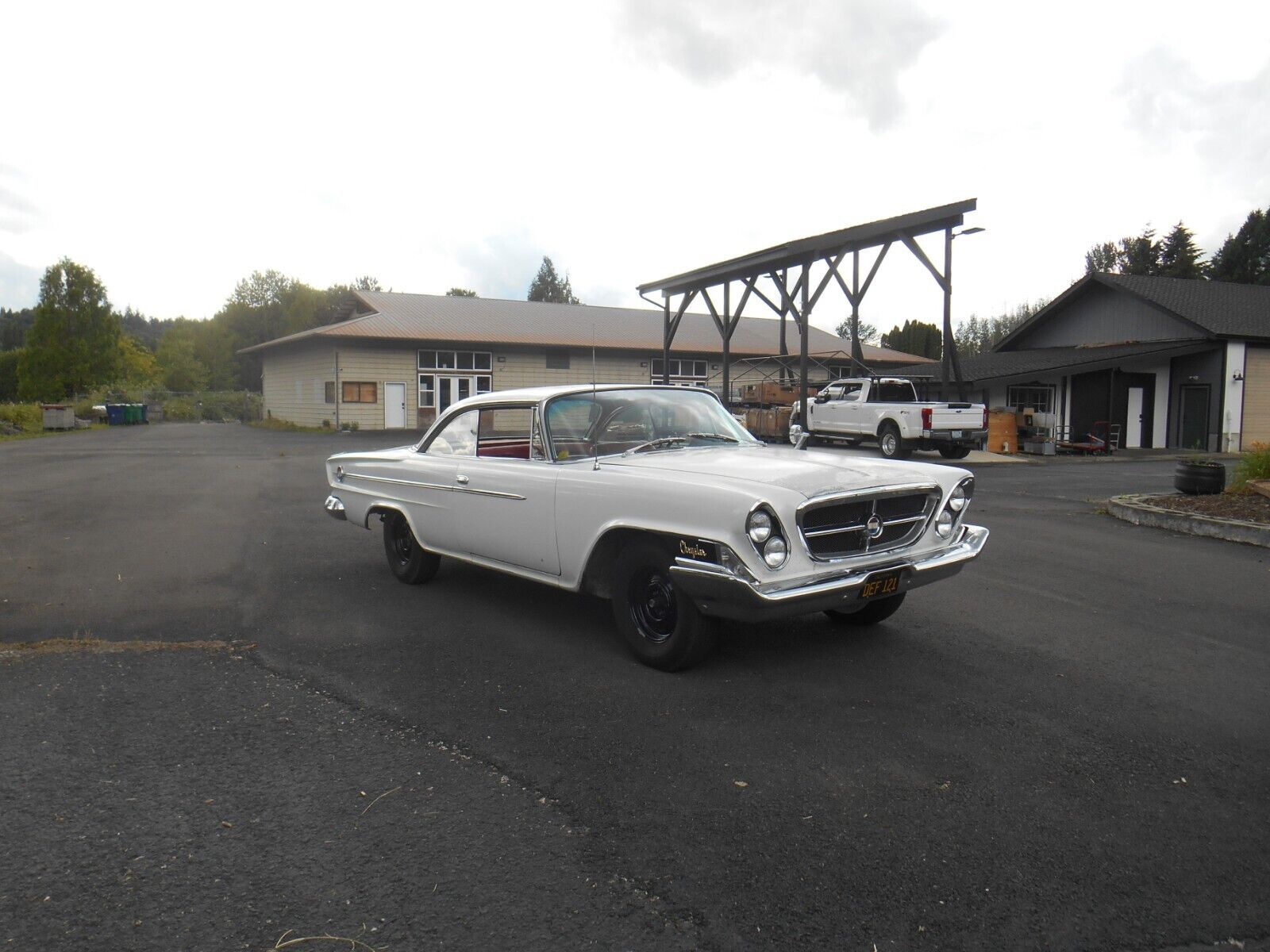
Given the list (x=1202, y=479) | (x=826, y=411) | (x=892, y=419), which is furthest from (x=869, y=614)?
(x=826, y=411)

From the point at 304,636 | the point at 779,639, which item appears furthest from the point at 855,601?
the point at 304,636

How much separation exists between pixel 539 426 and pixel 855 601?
2.25m

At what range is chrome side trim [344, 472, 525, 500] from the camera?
5848mm

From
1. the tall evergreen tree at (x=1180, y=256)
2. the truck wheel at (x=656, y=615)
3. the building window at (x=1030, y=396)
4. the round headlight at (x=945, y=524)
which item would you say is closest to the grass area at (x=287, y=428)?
the building window at (x=1030, y=396)

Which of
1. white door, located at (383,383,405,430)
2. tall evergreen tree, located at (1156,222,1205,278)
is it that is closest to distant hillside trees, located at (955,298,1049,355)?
tall evergreen tree, located at (1156,222,1205,278)

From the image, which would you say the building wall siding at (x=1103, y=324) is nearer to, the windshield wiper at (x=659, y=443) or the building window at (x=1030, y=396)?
the building window at (x=1030, y=396)

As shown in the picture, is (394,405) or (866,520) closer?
(866,520)

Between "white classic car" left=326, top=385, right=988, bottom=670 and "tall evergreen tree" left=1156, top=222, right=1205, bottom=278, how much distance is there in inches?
2373

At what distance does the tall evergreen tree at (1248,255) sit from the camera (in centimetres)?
5681

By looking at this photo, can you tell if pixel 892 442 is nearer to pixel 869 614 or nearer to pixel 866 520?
pixel 869 614

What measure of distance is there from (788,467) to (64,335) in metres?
52.6

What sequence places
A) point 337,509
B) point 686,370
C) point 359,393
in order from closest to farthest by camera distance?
point 337,509 < point 359,393 < point 686,370

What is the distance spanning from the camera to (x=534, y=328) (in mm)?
39625

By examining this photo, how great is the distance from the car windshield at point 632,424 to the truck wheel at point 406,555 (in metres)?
1.67
